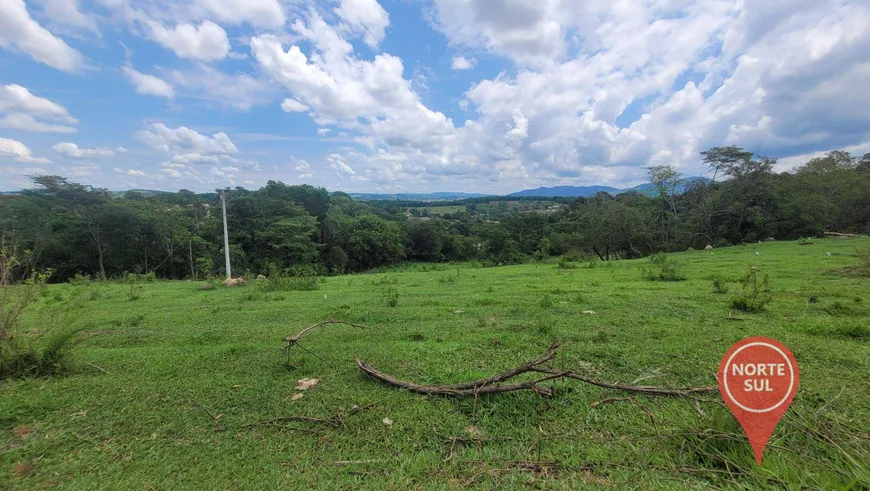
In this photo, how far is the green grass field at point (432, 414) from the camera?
2.09m

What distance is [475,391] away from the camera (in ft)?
9.06

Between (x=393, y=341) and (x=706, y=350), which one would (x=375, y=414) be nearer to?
(x=393, y=341)

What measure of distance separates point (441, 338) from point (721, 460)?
10.4 feet

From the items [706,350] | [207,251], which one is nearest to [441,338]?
[706,350]

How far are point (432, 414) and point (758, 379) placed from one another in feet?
6.86

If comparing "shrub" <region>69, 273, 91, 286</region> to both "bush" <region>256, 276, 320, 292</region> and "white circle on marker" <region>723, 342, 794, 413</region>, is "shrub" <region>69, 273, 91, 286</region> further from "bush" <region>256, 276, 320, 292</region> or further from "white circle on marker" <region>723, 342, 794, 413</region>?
"white circle on marker" <region>723, 342, 794, 413</region>

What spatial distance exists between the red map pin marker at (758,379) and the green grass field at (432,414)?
1.52 feet

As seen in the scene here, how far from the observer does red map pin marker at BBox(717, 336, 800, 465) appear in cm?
162

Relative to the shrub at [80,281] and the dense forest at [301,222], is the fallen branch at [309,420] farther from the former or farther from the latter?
the dense forest at [301,222]

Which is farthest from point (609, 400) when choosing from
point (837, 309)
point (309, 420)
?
point (837, 309)

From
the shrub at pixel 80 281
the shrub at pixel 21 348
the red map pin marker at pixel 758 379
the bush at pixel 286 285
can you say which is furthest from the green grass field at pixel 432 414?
the shrub at pixel 80 281

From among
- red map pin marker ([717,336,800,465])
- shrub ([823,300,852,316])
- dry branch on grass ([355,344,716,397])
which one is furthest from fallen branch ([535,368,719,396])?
shrub ([823,300,852,316])

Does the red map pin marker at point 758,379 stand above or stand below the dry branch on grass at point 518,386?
above

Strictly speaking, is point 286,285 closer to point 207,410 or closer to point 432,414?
point 207,410
